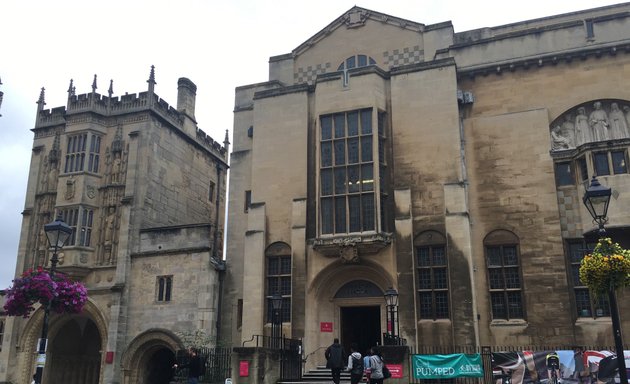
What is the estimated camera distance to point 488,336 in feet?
75.4

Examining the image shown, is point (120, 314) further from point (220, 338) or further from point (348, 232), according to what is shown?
point (348, 232)

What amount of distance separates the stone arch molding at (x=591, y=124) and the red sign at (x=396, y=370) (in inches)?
450

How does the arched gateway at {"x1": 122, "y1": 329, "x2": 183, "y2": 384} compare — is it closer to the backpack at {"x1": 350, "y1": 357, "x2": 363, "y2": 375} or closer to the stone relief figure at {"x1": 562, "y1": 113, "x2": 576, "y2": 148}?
the backpack at {"x1": 350, "y1": 357, "x2": 363, "y2": 375}

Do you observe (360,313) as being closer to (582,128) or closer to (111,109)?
(582,128)

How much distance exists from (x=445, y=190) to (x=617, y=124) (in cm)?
726

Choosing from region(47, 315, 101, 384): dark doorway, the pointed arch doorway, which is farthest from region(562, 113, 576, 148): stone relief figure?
region(47, 315, 101, 384): dark doorway

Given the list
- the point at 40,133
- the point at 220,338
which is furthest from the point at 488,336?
the point at 40,133

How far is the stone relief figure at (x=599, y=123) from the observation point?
23.6 m

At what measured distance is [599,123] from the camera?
23781 millimetres

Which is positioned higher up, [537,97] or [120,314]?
[537,97]

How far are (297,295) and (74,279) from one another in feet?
38.5

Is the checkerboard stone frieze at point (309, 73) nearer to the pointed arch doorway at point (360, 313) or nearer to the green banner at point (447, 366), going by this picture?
the pointed arch doorway at point (360, 313)

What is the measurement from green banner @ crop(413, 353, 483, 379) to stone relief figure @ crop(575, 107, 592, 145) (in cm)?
1040


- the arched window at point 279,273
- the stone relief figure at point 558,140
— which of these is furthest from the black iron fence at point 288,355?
the stone relief figure at point 558,140
